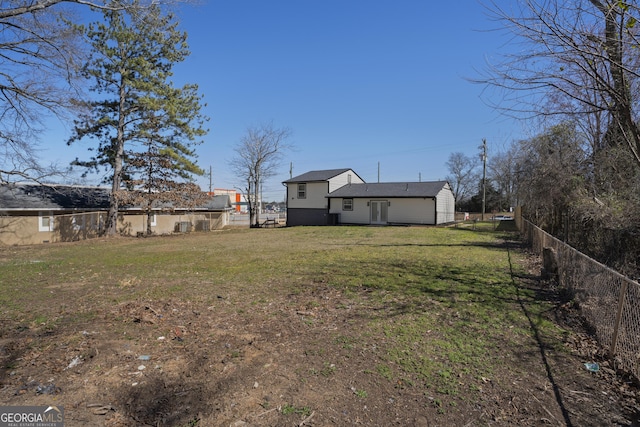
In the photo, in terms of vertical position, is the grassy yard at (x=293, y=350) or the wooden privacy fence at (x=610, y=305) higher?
the wooden privacy fence at (x=610, y=305)

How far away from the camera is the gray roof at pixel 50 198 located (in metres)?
19.6

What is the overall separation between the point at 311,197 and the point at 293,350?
2747cm

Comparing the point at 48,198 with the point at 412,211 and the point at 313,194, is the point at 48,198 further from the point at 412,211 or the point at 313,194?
the point at 412,211

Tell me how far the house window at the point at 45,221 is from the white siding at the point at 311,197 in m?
17.9

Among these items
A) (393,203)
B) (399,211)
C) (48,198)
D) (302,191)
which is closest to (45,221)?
(48,198)

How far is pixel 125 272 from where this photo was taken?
888 centimetres

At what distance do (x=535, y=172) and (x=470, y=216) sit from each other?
3281 cm

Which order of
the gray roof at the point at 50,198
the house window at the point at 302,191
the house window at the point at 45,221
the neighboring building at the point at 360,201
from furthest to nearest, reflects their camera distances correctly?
the house window at the point at 302,191 < the neighboring building at the point at 360,201 < the house window at the point at 45,221 < the gray roof at the point at 50,198

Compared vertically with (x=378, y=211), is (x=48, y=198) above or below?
above

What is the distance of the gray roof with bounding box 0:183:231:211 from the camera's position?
1962 centimetres

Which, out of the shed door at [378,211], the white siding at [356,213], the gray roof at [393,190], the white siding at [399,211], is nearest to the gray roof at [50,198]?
the white siding at [356,213]

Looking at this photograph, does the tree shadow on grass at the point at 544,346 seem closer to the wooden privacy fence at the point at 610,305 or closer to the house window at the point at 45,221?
the wooden privacy fence at the point at 610,305

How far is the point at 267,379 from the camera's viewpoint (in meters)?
3.39

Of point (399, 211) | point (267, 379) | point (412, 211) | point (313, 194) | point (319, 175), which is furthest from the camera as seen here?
point (319, 175)
